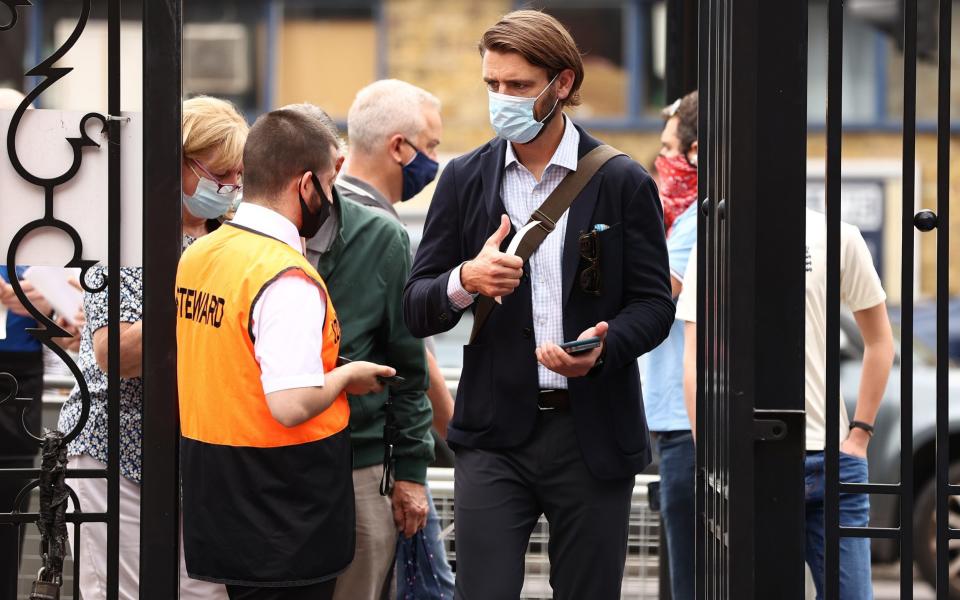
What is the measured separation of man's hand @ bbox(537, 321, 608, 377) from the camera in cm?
350

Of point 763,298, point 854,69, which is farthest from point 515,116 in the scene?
point 854,69

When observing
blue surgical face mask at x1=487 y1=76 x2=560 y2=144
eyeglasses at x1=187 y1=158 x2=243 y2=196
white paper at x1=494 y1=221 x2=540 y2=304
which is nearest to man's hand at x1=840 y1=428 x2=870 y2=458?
white paper at x1=494 y1=221 x2=540 y2=304

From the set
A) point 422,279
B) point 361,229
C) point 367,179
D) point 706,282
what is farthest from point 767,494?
point 367,179

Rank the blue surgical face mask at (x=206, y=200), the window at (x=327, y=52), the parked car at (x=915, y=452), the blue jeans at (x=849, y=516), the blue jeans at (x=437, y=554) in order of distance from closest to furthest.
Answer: the blue surgical face mask at (x=206, y=200) → the blue jeans at (x=849, y=516) → the blue jeans at (x=437, y=554) → the parked car at (x=915, y=452) → the window at (x=327, y=52)

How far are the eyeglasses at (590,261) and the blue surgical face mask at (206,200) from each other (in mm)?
1065

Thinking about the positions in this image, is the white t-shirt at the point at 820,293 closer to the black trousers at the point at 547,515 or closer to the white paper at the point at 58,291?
the black trousers at the point at 547,515

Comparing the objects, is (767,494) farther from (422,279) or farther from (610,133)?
(610,133)

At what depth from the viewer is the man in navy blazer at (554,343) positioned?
12.2 ft

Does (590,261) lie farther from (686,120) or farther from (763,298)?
(686,120)

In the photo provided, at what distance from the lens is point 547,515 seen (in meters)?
3.78

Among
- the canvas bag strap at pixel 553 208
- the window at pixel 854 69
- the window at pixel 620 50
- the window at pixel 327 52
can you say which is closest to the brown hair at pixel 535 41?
the canvas bag strap at pixel 553 208

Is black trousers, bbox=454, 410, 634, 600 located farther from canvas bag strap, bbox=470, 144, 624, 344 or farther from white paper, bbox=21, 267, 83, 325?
white paper, bbox=21, 267, 83, 325

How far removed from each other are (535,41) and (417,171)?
1.30m

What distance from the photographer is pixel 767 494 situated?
3.35 m
